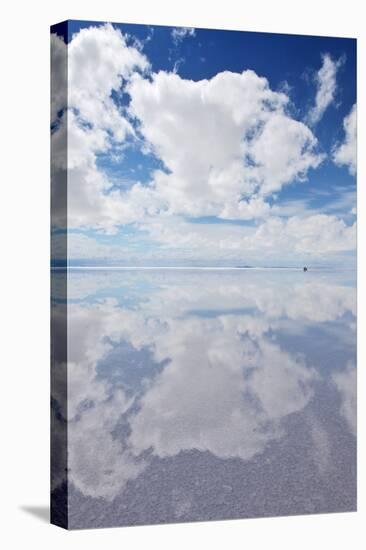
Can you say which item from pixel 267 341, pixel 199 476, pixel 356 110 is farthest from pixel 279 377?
pixel 356 110

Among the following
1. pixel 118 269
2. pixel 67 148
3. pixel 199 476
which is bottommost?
pixel 199 476

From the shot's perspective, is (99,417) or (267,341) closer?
(99,417)

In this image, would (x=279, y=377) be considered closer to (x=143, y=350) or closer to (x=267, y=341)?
(x=267, y=341)

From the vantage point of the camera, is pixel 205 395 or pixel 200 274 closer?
pixel 205 395
